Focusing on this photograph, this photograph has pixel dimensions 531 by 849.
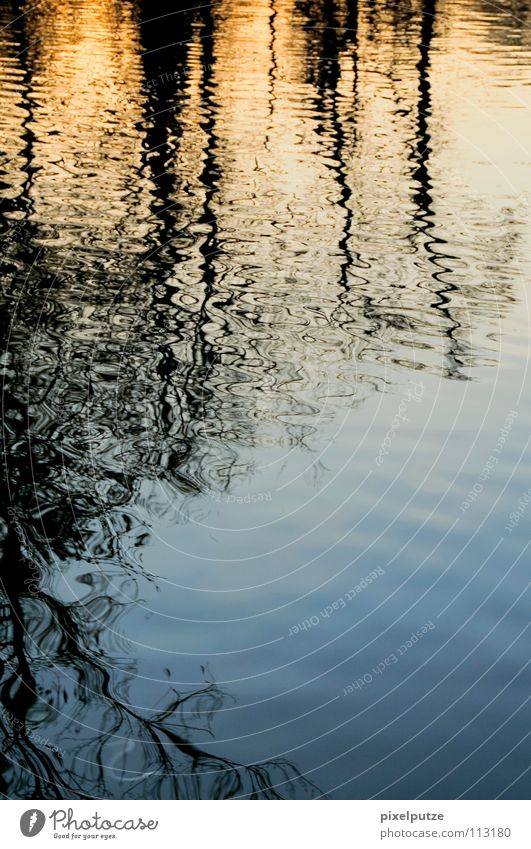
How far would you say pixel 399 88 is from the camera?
83.5 feet

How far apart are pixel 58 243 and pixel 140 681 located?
9.32 meters

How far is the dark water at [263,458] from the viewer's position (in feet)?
20.4

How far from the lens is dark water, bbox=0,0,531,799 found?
20.4 ft

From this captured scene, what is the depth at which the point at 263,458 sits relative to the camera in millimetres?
9328

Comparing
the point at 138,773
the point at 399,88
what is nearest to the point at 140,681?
the point at 138,773

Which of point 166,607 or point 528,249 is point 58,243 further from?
point 166,607
